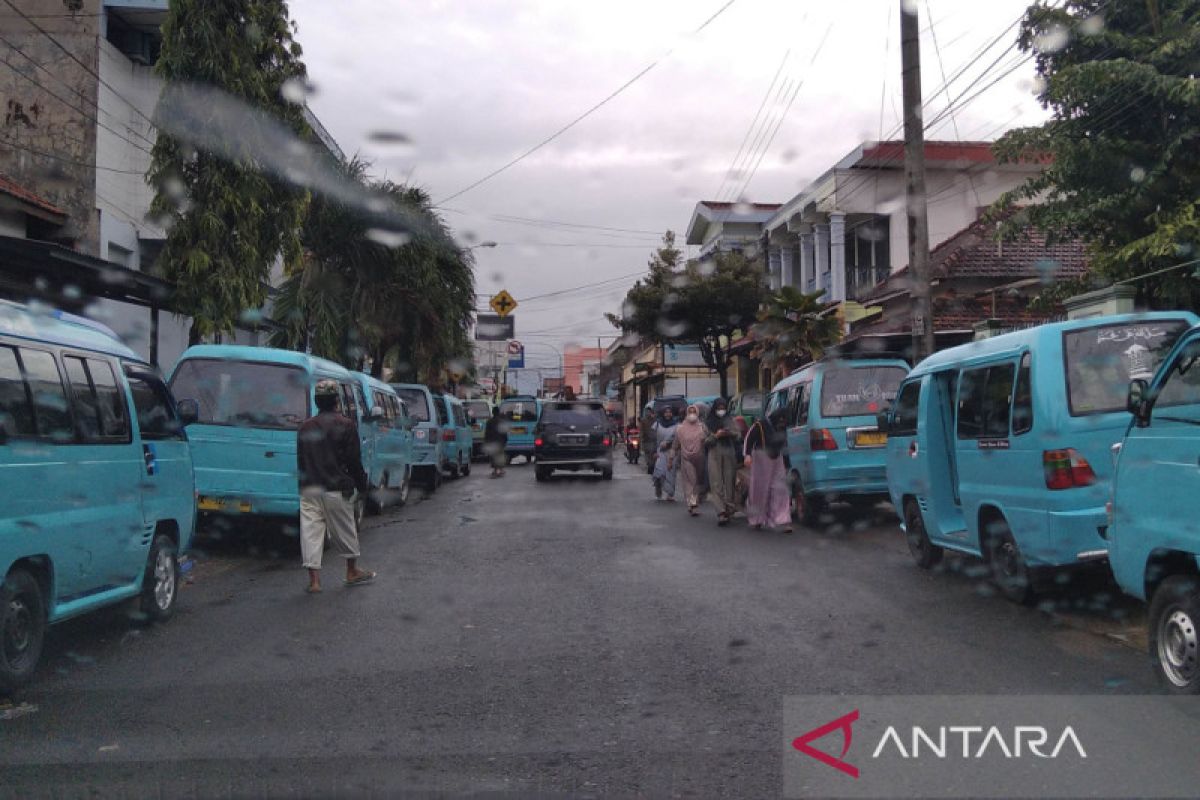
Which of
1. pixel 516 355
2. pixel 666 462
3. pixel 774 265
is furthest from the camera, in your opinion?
pixel 516 355

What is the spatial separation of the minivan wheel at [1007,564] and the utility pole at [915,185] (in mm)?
7409

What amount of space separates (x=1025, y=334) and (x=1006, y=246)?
1849 centimetres

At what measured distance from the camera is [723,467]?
14.4 m

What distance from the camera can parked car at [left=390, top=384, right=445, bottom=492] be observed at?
67.8 feet

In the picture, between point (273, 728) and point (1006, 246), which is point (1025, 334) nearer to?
point (273, 728)

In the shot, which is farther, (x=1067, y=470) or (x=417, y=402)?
(x=417, y=402)

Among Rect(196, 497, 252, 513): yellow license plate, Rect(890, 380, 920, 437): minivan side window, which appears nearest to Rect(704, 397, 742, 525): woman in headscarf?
Rect(890, 380, 920, 437): minivan side window

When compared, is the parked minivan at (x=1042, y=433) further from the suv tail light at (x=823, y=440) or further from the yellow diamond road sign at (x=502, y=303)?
the yellow diamond road sign at (x=502, y=303)

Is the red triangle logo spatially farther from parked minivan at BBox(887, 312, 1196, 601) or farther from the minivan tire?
the minivan tire

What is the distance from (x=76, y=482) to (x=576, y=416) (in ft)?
59.9

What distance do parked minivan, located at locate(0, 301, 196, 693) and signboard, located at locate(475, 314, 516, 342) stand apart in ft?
106

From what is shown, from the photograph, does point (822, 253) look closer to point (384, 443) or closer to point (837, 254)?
point (837, 254)

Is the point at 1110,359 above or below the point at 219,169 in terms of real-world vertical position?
below

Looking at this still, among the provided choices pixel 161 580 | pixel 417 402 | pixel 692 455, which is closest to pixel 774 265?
pixel 417 402
